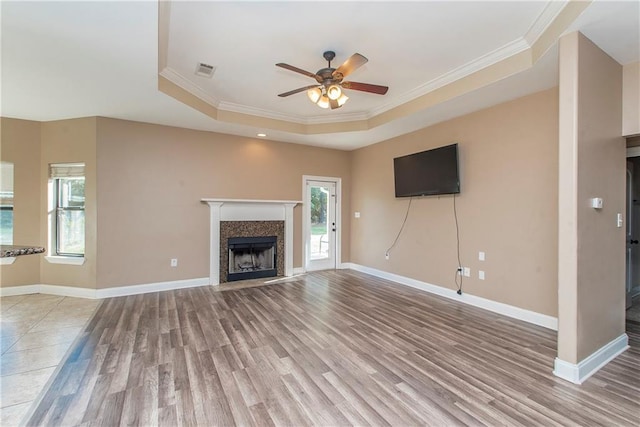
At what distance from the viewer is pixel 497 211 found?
12.4ft

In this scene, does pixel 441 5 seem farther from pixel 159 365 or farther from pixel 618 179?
pixel 159 365

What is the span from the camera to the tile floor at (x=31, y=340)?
2.04m

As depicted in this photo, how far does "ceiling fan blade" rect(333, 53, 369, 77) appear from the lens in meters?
2.53

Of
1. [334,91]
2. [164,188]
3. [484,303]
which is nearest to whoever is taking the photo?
[334,91]

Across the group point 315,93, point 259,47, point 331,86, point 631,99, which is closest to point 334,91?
point 331,86

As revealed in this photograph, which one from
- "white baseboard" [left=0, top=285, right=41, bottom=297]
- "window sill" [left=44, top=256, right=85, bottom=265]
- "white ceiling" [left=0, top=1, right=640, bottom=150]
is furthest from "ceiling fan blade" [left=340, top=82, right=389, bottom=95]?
"white baseboard" [left=0, top=285, right=41, bottom=297]

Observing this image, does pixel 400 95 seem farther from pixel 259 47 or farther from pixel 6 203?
pixel 6 203

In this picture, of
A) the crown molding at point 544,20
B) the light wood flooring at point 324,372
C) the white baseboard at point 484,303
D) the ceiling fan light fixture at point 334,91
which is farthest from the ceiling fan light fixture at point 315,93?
the white baseboard at point 484,303

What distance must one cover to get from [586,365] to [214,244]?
193 inches

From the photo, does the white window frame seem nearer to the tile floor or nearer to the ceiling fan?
the tile floor

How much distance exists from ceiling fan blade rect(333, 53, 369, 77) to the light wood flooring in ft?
8.69

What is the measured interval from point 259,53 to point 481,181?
3.25 metres

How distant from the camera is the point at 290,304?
4051 millimetres

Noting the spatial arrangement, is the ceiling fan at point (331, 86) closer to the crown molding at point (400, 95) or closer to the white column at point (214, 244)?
the crown molding at point (400, 95)
